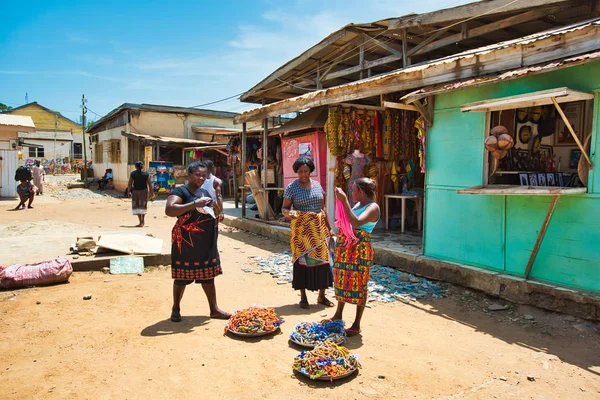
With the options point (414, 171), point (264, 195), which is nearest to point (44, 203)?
point (264, 195)

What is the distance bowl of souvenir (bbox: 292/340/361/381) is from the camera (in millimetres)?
3148

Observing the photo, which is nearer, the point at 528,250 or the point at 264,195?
the point at 528,250

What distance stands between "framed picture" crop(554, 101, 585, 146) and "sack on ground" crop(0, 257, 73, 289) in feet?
24.7

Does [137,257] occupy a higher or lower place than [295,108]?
lower

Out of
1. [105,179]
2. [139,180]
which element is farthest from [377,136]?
[105,179]

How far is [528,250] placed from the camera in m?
4.99

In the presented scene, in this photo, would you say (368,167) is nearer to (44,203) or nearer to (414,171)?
(414,171)

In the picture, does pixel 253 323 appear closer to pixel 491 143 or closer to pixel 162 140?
pixel 491 143

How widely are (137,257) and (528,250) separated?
18.9 feet

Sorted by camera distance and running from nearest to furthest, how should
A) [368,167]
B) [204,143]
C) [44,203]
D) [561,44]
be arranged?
[561,44] → [368,167] → [44,203] → [204,143]

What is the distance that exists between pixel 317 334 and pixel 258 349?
552 mm

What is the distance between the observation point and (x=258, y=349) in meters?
3.76

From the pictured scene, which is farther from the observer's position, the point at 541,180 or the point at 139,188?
the point at 139,188

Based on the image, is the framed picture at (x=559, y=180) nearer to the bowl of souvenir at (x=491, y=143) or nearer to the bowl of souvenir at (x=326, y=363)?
the bowl of souvenir at (x=491, y=143)
